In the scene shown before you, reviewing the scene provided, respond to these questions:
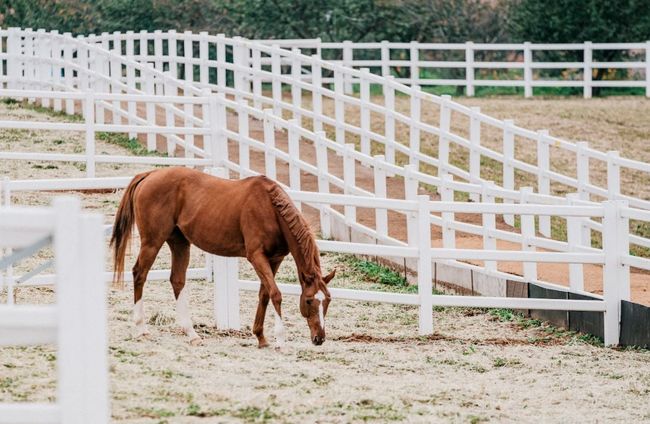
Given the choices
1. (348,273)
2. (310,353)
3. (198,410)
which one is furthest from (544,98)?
(198,410)

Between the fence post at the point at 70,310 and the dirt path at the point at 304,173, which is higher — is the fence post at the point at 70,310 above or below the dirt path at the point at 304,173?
above

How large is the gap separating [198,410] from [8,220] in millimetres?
3639

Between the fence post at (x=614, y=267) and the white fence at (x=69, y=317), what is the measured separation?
24.2 feet

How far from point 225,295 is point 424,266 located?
5.12 feet

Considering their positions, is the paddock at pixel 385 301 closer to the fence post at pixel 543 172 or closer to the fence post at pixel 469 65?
the fence post at pixel 543 172

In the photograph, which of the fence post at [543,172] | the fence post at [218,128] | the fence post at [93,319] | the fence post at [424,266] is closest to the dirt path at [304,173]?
the fence post at [543,172]

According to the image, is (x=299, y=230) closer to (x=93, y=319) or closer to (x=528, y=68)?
(x=93, y=319)

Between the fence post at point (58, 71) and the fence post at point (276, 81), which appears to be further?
the fence post at point (58, 71)

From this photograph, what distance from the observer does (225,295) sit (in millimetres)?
10766

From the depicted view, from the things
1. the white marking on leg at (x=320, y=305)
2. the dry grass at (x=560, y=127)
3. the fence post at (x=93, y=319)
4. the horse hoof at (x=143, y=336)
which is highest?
the fence post at (x=93, y=319)

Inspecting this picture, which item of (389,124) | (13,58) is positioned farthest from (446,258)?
(13,58)

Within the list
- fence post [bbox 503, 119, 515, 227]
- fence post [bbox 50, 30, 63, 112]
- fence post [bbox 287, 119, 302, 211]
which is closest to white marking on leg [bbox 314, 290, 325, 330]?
fence post [bbox 287, 119, 302, 211]

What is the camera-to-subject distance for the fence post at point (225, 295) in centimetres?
1077

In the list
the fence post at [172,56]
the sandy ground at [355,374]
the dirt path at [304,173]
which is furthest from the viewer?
the fence post at [172,56]
